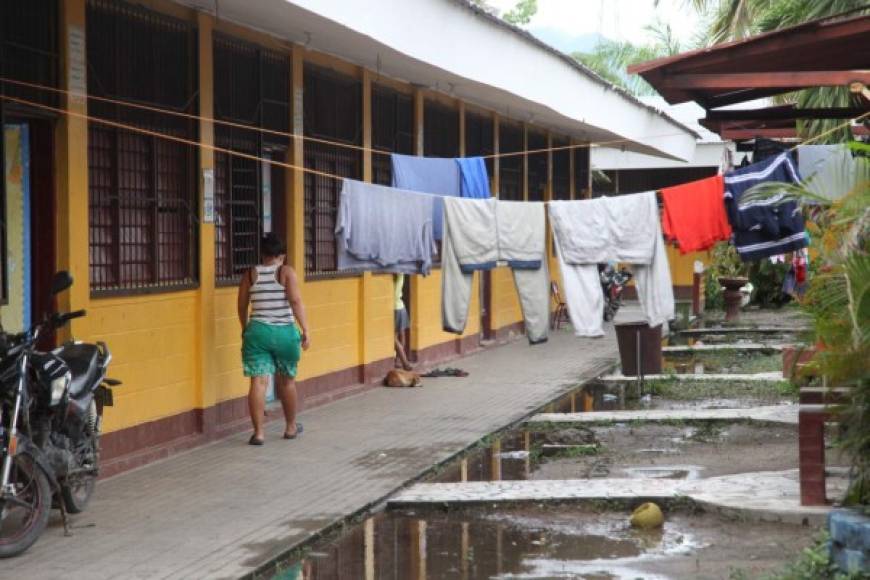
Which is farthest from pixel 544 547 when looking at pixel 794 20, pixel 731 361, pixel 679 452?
pixel 794 20

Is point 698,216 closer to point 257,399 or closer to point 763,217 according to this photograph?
point 763,217

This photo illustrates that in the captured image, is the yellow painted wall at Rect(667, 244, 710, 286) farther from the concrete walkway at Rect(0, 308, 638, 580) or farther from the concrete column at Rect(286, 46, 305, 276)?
the concrete column at Rect(286, 46, 305, 276)

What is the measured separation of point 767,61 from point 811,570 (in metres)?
6.09

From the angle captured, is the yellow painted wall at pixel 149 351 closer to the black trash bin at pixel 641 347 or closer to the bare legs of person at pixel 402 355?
the bare legs of person at pixel 402 355

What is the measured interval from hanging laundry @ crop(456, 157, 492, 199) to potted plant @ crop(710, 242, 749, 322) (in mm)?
12654

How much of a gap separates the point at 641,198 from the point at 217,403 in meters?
3.99

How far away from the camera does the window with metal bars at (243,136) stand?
39.4 feet

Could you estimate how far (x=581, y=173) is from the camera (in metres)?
28.0

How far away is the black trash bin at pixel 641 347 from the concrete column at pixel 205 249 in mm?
6058

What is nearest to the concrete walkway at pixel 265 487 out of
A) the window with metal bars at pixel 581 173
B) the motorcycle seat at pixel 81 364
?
the motorcycle seat at pixel 81 364

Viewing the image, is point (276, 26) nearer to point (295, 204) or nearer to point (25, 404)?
point (295, 204)

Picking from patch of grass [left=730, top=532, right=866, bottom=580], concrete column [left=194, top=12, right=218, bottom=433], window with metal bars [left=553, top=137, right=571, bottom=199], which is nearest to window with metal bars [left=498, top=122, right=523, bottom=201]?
window with metal bars [left=553, top=137, right=571, bottom=199]

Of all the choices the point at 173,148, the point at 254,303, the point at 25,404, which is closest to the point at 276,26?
the point at 173,148

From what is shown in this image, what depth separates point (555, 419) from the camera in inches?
532
